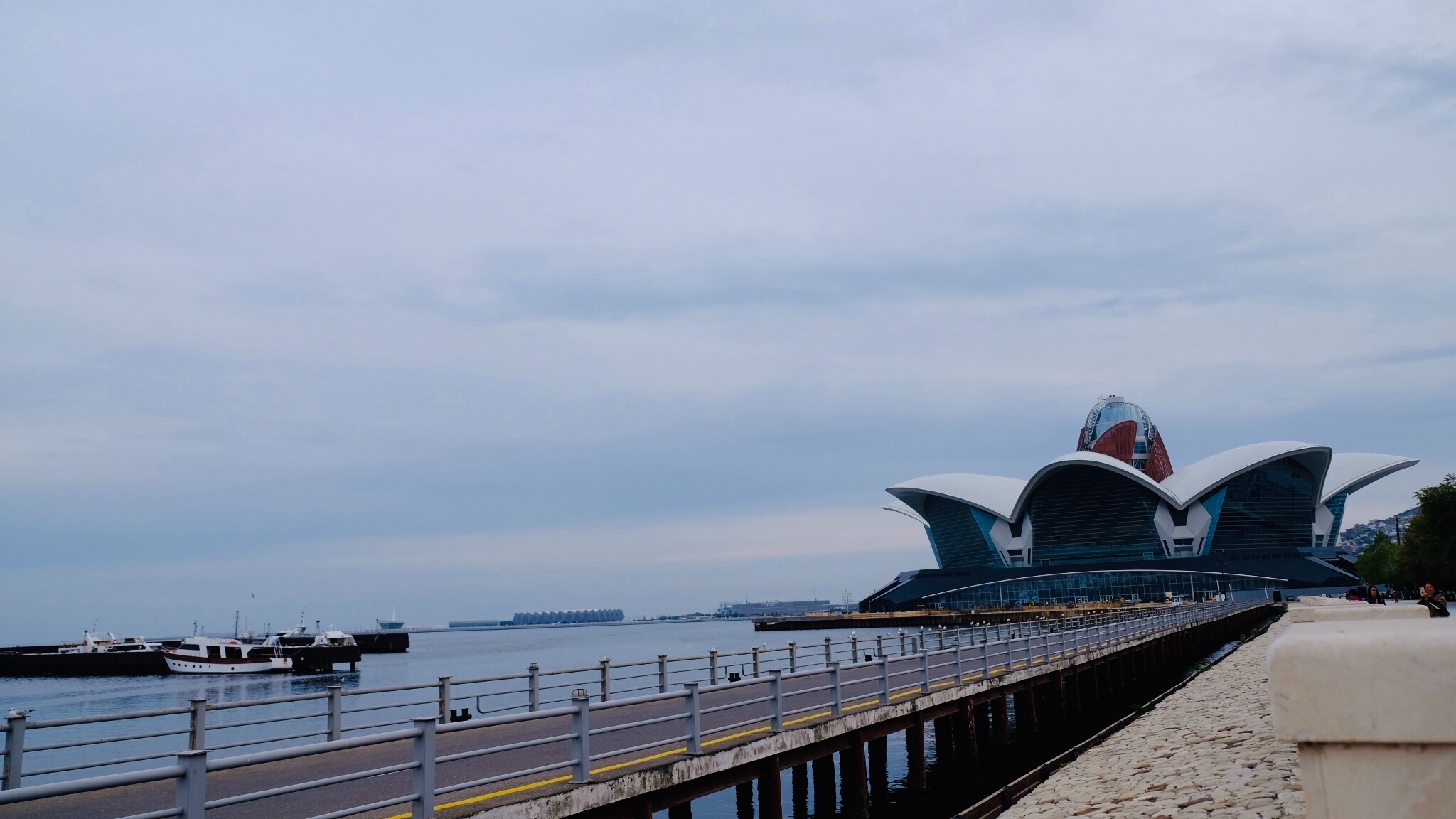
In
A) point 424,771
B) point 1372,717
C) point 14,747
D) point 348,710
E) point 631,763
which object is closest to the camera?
point 1372,717

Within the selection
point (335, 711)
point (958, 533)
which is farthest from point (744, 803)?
point (958, 533)

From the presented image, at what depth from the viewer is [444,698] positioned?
1708 cm

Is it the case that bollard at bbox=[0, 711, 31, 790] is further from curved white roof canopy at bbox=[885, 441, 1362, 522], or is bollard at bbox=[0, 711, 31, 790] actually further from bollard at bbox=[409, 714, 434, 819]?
curved white roof canopy at bbox=[885, 441, 1362, 522]

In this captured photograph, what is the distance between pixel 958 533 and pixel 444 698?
157 metres

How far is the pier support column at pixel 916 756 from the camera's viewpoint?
22.0 m

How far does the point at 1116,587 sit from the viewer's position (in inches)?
5768

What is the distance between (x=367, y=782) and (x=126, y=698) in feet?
266

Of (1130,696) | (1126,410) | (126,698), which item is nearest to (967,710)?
(1130,696)

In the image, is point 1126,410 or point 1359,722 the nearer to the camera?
point 1359,722

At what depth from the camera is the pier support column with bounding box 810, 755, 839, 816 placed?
23.5 metres

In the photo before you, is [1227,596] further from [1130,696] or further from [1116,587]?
[1130,696]

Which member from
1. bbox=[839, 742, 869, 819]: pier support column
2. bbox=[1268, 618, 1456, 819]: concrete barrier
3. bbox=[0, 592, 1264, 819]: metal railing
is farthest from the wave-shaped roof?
bbox=[1268, 618, 1456, 819]: concrete barrier

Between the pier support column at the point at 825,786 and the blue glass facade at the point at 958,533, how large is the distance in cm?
14223

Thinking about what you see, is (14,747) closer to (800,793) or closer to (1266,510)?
(800,793)
